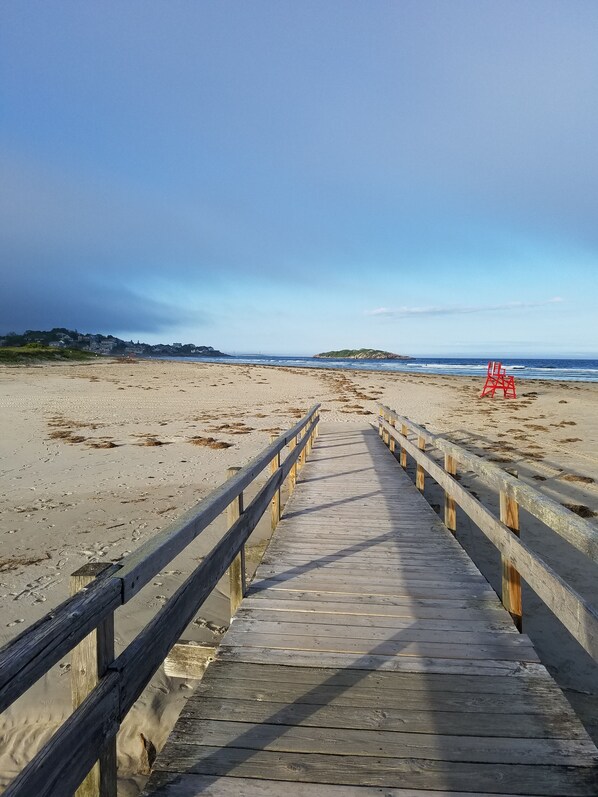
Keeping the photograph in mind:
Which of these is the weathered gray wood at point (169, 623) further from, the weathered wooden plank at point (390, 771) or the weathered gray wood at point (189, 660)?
the weathered gray wood at point (189, 660)

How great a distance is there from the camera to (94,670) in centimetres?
159

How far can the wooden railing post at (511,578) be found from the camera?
3.20 m

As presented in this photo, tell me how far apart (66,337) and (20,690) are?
5736 inches

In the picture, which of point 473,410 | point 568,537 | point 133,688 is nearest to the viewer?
point 133,688

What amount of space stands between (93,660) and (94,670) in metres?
0.03

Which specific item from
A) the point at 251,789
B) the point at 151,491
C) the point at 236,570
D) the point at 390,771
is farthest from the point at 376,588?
the point at 151,491

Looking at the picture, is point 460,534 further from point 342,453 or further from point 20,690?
point 20,690

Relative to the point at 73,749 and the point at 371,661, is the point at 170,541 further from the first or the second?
the point at 371,661

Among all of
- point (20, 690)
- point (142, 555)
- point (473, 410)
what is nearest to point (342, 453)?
point (142, 555)

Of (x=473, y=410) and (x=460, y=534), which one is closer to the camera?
(x=460, y=534)

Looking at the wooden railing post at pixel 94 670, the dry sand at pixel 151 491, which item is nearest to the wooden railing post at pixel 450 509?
the dry sand at pixel 151 491

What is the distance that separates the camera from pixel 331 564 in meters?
4.28

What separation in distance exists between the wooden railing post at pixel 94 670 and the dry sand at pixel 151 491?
1264mm

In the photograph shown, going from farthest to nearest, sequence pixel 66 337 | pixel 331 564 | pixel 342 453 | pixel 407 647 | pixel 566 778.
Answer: pixel 66 337
pixel 342 453
pixel 331 564
pixel 407 647
pixel 566 778
